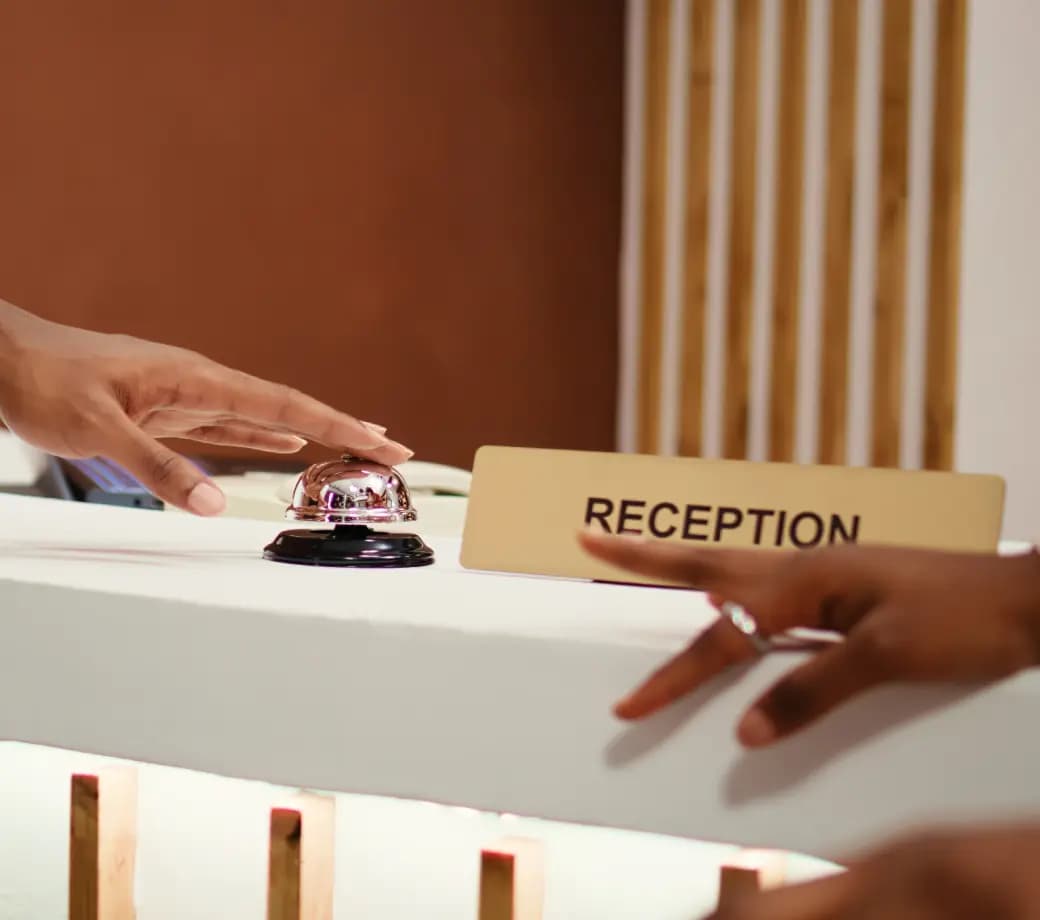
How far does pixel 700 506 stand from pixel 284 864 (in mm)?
309

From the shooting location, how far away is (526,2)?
11.9ft

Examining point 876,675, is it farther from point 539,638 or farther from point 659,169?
point 659,169

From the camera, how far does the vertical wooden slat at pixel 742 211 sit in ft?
12.4

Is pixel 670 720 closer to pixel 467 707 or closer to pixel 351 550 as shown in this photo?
pixel 467 707

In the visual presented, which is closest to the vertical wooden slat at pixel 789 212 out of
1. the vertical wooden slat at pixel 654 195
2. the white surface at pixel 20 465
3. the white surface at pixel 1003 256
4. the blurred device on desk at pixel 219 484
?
the vertical wooden slat at pixel 654 195

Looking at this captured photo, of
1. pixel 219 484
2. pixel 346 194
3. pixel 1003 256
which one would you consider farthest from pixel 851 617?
pixel 1003 256

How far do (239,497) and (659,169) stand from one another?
8.58 feet

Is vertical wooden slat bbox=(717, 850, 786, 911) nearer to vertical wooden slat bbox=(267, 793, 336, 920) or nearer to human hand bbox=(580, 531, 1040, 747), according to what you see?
human hand bbox=(580, 531, 1040, 747)

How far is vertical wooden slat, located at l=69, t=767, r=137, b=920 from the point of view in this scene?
754mm

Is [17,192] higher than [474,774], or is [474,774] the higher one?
[17,192]

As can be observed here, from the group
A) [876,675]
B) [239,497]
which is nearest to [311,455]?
[239,497]

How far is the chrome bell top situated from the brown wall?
75.1 inches

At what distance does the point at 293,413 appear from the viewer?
91cm

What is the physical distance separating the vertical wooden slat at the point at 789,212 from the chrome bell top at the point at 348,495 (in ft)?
10.1
